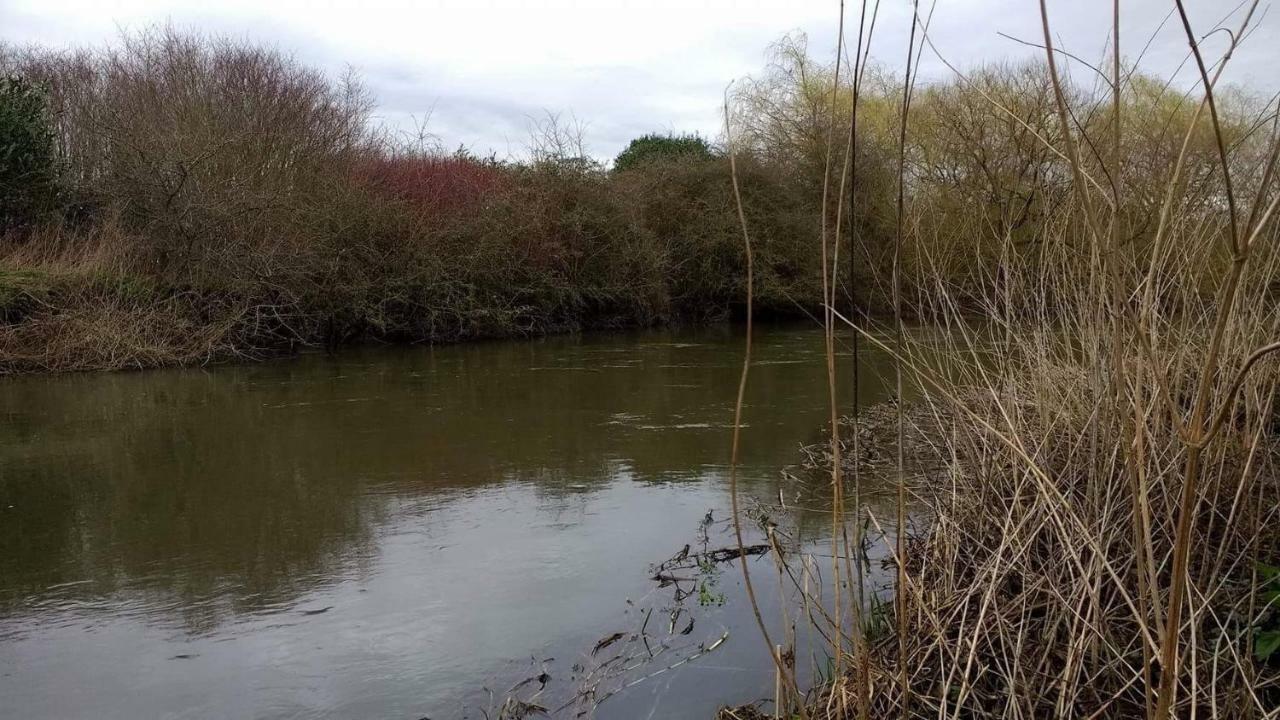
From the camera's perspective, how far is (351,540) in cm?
488

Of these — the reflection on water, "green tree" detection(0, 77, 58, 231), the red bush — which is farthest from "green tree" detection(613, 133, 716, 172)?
the reflection on water

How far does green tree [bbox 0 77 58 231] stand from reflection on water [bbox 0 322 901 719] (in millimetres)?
6205

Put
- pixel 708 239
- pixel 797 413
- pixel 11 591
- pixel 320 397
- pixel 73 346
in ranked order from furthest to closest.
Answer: pixel 708 239, pixel 73 346, pixel 320 397, pixel 797 413, pixel 11 591

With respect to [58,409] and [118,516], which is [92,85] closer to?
[58,409]

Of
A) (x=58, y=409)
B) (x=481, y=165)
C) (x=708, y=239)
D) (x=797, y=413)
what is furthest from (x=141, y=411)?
(x=708, y=239)

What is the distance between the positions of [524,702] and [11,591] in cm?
263

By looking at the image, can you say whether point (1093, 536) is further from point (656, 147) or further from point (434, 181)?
point (656, 147)

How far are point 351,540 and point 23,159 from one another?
13638mm

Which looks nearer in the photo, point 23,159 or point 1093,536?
point 1093,536

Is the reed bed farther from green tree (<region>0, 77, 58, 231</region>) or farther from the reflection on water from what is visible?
green tree (<region>0, 77, 58, 231</region>)

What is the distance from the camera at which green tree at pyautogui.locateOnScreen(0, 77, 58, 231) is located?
1483cm

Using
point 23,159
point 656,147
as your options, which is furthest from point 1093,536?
point 656,147

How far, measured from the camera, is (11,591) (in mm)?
4199

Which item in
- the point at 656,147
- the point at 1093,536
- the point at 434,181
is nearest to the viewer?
the point at 1093,536
